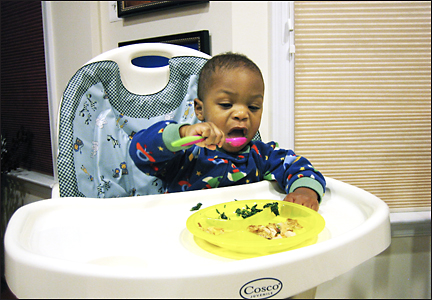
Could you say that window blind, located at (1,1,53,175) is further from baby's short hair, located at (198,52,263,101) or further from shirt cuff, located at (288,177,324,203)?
shirt cuff, located at (288,177,324,203)

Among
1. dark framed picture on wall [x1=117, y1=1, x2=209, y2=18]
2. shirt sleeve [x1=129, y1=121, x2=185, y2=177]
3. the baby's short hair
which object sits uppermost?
dark framed picture on wall [x1=117, y1=1, x2=209, y2=18]

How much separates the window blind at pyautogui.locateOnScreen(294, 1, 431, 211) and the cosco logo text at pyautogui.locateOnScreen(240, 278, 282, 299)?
42.3 inches

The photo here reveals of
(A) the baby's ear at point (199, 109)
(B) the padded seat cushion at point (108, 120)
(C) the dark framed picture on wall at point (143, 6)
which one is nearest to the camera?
(B) the padded seat cushion at point (108, 120)

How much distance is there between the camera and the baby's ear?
2.83 feet

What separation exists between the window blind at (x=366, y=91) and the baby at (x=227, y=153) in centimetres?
59

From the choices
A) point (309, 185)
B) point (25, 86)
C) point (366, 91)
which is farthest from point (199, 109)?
point (25, 86)

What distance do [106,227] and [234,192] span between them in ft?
0.98

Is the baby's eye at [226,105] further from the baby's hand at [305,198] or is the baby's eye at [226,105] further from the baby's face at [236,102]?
the baby's hand at [305,198]

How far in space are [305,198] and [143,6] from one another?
1.34 metres

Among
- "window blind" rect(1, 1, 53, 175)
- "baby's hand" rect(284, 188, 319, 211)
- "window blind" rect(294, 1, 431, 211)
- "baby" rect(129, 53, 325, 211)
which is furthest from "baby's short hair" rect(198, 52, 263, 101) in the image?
"window blind" rect(1, 1, 53, 175)

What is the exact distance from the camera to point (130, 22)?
5.21ft

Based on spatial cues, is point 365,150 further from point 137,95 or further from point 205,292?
point 205,292

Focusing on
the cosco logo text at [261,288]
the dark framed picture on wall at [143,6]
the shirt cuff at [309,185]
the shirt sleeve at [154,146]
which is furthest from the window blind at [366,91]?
the cosco logo text at [261,288]

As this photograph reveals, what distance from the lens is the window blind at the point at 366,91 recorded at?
51.2 inches
